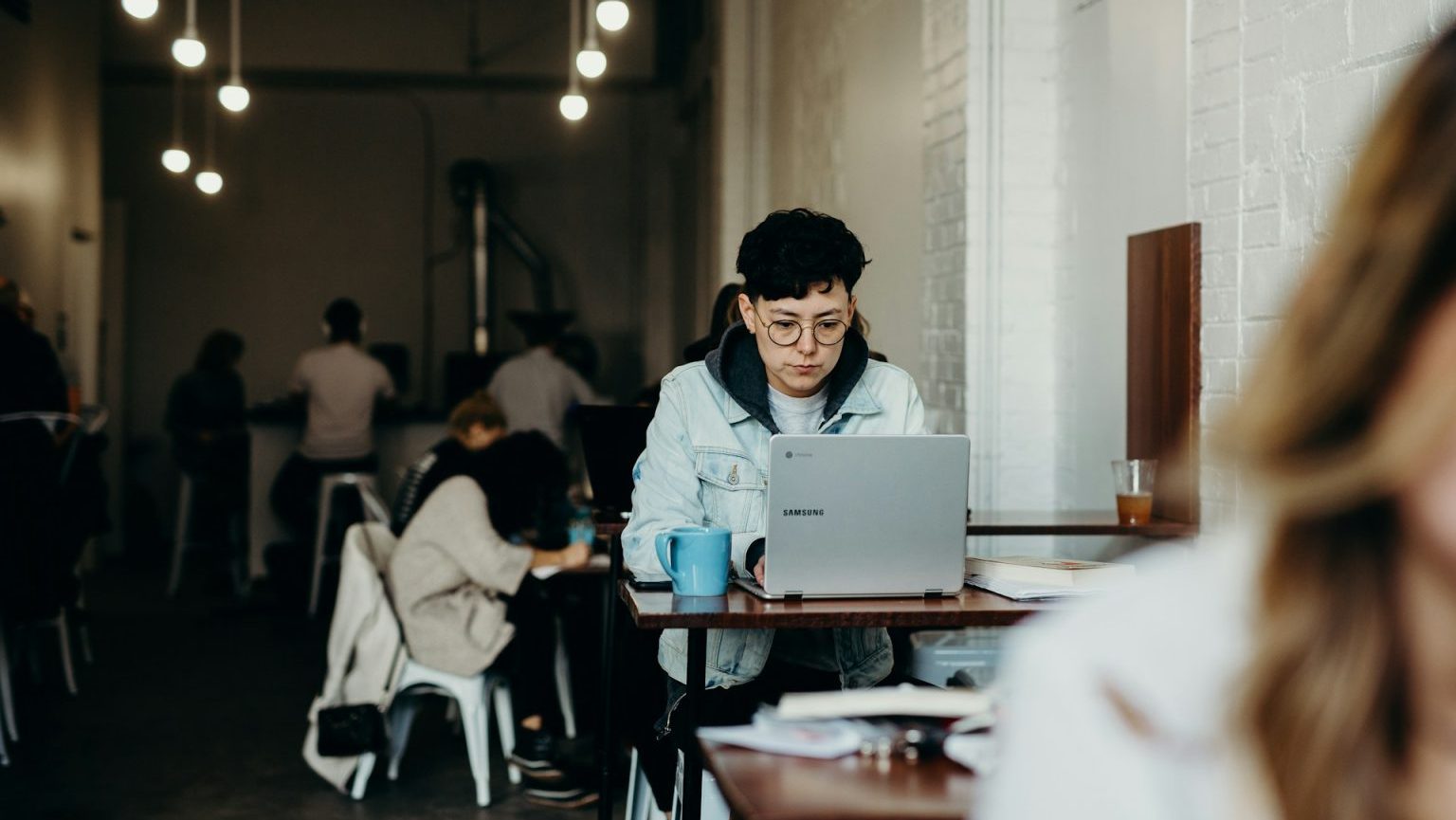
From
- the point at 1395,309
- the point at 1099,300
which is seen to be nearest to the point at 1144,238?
the point at 1099,300

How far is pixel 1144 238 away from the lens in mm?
3369

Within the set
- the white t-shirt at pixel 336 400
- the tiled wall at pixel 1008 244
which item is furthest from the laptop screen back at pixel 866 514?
the white t-shirt at pixel 336 400

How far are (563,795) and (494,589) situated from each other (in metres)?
0.64

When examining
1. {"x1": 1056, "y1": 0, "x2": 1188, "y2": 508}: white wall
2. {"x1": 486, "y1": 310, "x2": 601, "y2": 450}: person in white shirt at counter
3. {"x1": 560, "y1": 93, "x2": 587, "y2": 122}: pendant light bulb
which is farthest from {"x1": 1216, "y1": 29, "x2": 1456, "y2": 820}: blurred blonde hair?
{"x1": 486, "y1": 310, "x2": 601, "y2": 450}: person in white shirt at counter

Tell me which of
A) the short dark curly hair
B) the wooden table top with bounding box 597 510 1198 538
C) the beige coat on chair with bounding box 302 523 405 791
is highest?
the short dark curly hair

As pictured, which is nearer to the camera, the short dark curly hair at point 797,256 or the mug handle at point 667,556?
the mug handle at point 667,556

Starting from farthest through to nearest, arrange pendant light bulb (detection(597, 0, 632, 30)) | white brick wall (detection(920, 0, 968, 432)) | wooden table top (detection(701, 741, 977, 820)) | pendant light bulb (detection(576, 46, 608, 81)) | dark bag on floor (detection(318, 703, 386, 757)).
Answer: pendant light bulb (detection(576, 46, 608, 81))
pendant light bulb (detection(597, 0, 632, 30))
white brick wall (detection(920, 0, 968, 432))
dark bag on floor (detection(318, 703, 386, 757))
wooden table top (detection(701, 741, 977, 820))

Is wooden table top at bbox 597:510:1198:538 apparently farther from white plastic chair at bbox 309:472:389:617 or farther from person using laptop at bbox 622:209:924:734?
white plastic chair at bbox 309:472:389:617

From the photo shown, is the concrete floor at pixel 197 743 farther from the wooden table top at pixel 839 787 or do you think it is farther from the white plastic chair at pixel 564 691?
the wooden table top at pixel 839 787

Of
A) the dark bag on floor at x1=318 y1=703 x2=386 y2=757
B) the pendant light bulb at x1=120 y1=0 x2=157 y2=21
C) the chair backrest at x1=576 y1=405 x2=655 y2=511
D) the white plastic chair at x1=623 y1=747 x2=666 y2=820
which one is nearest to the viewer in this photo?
the white plastic chair at x1=623 y1=747 x2=666 y2=820

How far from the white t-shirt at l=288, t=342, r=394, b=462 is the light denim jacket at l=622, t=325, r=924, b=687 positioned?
5274 mm

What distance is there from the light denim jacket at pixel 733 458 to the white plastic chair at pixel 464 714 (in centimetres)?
168

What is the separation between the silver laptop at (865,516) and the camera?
2090 millimetres

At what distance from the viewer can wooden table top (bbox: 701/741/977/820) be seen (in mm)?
1265
